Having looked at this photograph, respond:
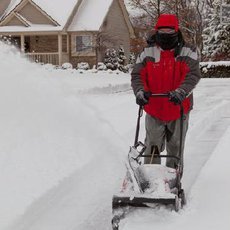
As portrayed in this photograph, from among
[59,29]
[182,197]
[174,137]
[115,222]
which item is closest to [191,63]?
[174,137]

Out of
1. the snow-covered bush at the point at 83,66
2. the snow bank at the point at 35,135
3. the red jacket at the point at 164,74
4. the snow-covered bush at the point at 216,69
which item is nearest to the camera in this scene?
the red jacket at the point at 164,74

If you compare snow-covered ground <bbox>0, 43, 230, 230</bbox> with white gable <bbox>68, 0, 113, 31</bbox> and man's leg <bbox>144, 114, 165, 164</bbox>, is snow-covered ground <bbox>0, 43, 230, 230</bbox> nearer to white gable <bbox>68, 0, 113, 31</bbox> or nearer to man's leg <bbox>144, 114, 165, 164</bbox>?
man's leg <bbox>144, 114, 165, 164</bbox>

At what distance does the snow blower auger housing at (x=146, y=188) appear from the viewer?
3.86m

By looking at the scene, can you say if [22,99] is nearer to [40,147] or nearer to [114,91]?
[40,147]

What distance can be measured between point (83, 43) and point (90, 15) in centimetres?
207

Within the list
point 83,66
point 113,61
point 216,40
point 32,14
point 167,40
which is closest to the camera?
point 167,40

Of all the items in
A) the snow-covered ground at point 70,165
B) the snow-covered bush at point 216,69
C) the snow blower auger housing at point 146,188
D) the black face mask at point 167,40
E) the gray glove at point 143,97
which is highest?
the black face mask at point 167,40

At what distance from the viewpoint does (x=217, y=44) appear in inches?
1383

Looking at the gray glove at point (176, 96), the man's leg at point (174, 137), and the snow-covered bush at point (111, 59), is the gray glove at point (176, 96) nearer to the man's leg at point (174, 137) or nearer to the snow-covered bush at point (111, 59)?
the man's leg at point (174, 137)

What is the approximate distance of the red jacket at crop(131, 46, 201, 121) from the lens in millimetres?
4484

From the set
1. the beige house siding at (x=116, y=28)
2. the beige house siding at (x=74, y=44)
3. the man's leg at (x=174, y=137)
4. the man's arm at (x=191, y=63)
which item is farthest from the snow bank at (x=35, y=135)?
the beige house siding at (x=116, y=28)

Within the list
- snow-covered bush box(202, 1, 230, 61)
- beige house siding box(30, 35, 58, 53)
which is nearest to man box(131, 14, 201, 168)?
snow-covered bush box(202, 1, 230, 61)

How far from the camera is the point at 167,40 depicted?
4461mm

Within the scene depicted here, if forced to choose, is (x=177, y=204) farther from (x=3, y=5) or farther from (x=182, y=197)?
(x=3, y=5)
